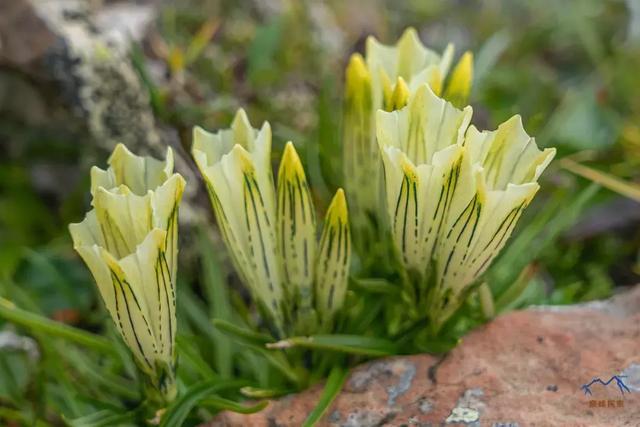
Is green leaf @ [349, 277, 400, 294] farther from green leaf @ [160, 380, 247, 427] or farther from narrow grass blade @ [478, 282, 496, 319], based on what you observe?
green leaf @ [160, 380, 247, 427]

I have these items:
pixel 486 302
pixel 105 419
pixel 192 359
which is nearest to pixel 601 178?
pixel 486 302

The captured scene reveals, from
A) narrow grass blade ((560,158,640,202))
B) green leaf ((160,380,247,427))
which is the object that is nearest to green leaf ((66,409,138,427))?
green leaf ((160,380,247,427))

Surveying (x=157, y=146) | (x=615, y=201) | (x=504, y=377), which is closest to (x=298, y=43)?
(x=157, y=146)

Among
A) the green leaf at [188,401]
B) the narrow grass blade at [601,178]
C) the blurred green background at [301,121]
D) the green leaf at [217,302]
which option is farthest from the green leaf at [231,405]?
the narrow grass blade at [601,178]

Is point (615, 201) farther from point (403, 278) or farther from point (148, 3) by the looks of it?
point (148, 3)

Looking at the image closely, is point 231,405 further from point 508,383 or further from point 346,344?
point 508,383

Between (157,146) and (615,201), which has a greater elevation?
(157,146)
